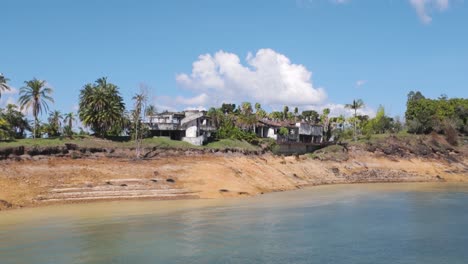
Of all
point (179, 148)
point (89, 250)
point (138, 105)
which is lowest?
point (89, 250)

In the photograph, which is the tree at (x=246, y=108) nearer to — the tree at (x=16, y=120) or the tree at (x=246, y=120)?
the tree at (x=246, y=120)

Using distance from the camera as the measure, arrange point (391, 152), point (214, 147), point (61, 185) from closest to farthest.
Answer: point (61, 185), point (214, 147), point (391, 152)

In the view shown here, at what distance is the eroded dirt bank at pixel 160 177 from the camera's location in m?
48.8

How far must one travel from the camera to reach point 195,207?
4494 cm

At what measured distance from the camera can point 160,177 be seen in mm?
57688

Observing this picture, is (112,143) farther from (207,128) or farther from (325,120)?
(325,120)

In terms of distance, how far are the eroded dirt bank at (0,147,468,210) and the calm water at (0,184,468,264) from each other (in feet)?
12.9

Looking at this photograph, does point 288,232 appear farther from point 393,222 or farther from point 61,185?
point 61,185

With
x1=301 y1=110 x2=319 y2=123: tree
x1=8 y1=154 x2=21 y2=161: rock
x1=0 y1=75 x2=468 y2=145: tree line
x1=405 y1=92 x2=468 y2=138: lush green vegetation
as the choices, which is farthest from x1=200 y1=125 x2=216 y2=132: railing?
x1=405 y1=92 x2=468 y2=138: lush green vegetation

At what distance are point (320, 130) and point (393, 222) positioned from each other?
83.8 metres

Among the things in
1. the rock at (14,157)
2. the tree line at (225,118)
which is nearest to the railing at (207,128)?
the tree line at (225,118)

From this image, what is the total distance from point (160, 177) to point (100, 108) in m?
20.1

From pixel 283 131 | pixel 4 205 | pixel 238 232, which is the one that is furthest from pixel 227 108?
pixel 238 232

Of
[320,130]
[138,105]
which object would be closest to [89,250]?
[138,105]
